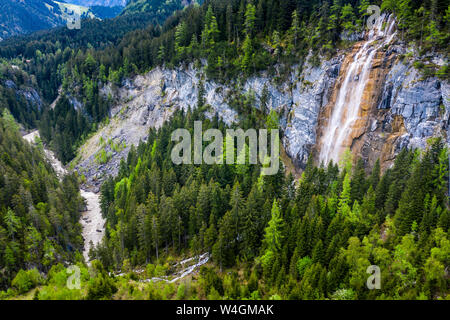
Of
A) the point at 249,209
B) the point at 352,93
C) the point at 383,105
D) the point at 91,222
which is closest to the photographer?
the point at 249,209

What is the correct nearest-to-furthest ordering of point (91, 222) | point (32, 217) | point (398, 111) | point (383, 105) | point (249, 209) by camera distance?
1. point (249, 209)
2. point (398, 111)
3. point (383, 105)
4. point (32, 217)
5. point (91, 222)

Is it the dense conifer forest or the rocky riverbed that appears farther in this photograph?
the rocky riverbed

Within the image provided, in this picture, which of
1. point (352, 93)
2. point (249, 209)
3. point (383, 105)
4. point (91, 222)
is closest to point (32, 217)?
point (91, 222)

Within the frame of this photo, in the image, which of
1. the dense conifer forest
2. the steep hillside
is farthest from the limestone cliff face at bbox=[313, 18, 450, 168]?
the steep hillside

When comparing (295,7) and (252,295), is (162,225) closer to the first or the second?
(252,295)

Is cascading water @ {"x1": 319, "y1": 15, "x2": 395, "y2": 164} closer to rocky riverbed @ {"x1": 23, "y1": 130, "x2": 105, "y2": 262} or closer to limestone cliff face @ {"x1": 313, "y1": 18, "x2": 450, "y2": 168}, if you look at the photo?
limestone cliff face @ {"x1": 313, "y1": 18, "x2": 450, "y2": 168}

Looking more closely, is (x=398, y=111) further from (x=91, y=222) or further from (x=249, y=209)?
(x=91, y=222)

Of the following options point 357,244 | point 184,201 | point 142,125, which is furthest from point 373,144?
point 142,125

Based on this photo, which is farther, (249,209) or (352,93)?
(352,93)
